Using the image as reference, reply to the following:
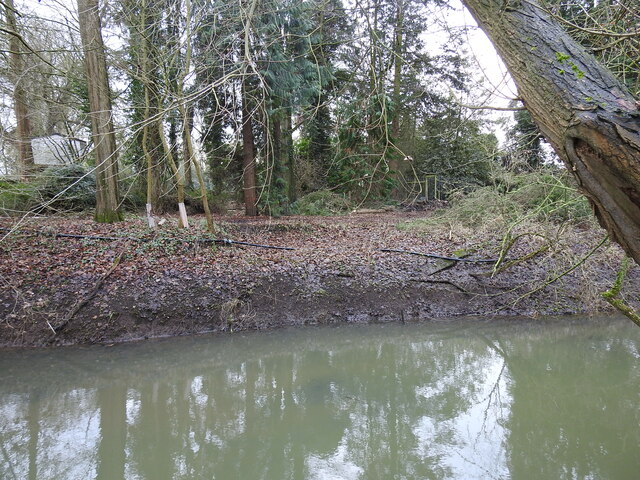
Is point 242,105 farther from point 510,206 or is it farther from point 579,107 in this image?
point 510,206

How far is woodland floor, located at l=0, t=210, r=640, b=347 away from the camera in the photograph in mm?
6680

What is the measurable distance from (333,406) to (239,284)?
3461 mm

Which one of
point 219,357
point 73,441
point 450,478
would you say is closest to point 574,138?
point 450,478

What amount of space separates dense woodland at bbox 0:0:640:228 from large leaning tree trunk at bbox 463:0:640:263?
77mm

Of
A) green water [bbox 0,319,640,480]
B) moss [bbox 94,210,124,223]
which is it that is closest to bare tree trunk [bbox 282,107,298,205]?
moss [bbox 94,210,124,223]

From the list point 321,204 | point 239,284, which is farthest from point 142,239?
point 321,204

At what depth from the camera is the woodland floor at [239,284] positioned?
6.68 m

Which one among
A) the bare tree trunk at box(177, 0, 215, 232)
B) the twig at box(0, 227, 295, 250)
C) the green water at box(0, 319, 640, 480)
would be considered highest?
the bare tree trunk at box(177, 0, 215, 232)

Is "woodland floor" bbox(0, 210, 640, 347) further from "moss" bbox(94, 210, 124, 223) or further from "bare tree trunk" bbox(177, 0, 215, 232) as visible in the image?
"bare tree trunk" bbox(177, 0, 215, 232)

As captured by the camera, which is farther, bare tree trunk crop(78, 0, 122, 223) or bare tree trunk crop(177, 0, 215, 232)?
bare tree trunk crop(78, 0, 122, 223)

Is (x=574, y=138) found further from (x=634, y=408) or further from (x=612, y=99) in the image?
(x=634, y=408)

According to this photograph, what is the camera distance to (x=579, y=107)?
174 cm

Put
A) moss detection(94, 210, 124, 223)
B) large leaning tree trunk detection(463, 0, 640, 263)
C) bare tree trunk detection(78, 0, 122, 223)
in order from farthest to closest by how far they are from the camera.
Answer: moss detection(94, 210, 124, 223)
bare tree trunk detection(78, 0, 122, 223)
large leaning tree trunk detection(463, 0, 640, 263)

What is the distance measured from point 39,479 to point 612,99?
444 centimetres
